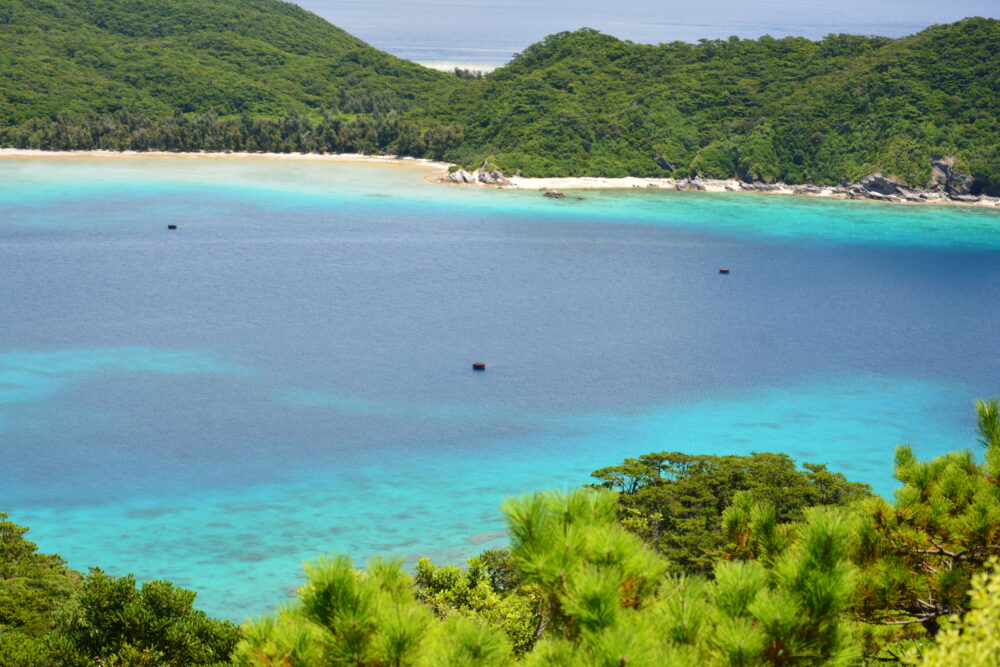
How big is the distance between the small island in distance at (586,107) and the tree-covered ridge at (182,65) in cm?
35

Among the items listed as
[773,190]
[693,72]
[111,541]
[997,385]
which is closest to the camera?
[111,541]

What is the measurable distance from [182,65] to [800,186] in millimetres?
74283

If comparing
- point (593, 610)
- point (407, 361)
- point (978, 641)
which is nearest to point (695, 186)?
point (407, 361)

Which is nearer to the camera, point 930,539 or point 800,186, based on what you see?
point 930,539

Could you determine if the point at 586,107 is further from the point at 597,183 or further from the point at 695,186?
the point at 695,186

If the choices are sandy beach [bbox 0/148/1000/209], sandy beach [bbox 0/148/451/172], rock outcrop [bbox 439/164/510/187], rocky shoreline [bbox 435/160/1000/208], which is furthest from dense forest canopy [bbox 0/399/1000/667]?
sandy beach [bbox 0/148/451/172]

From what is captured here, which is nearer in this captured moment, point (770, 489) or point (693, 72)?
point (770, 489)

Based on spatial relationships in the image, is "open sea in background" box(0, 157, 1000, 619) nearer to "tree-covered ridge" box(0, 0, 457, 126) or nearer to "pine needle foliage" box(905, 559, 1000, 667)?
"pine needle foliage" box(905, 559, 1000, 667)

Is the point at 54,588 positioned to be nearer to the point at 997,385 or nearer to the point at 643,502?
the point at 643,502

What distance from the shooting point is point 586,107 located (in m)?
104

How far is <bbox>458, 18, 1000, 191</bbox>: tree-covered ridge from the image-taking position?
9112cm

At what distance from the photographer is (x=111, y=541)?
83.1 feet

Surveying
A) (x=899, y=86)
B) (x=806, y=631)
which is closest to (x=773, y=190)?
(x=899, y=86)

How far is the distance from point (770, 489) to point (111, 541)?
53.1 ft
